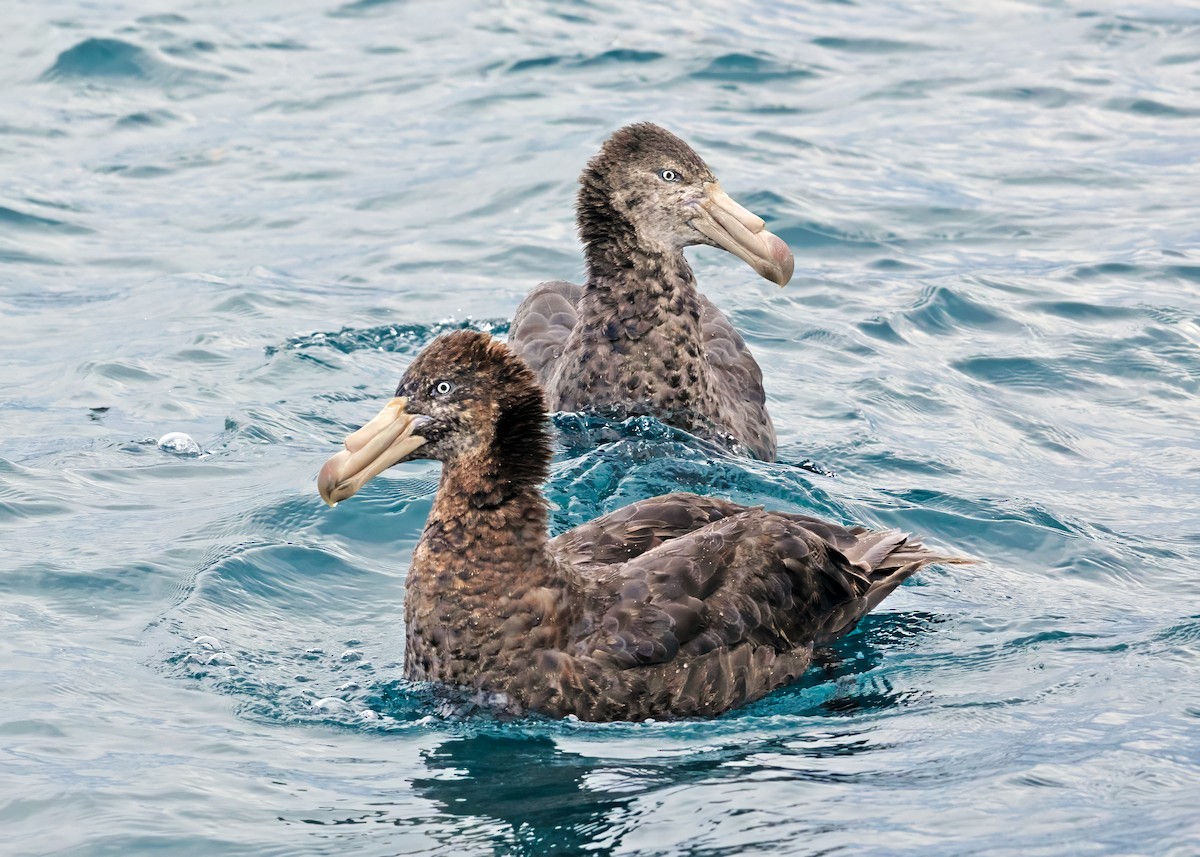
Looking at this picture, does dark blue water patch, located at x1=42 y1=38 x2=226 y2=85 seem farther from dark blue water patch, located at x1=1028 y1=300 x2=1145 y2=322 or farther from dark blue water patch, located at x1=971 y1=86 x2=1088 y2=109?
dark blue water patch, located at x1=1028 y1=300 x2=1145 y2=322

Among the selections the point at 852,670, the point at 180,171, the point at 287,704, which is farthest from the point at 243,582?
the point at 180,171

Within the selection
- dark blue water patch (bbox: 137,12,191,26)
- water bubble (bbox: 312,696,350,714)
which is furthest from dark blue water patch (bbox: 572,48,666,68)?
water bubble (bbox: 312,696,350,714)

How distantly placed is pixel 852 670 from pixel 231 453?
186 inches

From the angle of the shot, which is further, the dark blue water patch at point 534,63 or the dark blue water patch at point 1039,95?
the dark blue water patch at point 534,63

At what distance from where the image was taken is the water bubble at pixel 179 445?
37.5ft

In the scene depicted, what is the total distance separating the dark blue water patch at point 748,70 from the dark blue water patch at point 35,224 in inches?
267

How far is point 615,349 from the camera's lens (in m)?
10.7

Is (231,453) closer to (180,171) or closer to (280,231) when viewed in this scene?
(280,231)

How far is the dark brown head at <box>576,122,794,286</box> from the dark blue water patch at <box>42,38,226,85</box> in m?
9.59

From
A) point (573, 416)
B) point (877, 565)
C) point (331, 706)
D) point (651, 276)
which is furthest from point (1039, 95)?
point (331, 706)

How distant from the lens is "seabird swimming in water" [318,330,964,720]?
24.8 ft

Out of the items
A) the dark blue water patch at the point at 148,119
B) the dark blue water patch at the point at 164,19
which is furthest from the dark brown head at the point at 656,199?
the dark blue water patch at the point at 164,19

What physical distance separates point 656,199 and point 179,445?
3.37 metres

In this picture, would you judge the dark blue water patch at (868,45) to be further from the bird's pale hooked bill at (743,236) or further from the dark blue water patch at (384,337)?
the bird's pale hooked bill at (743,236)
